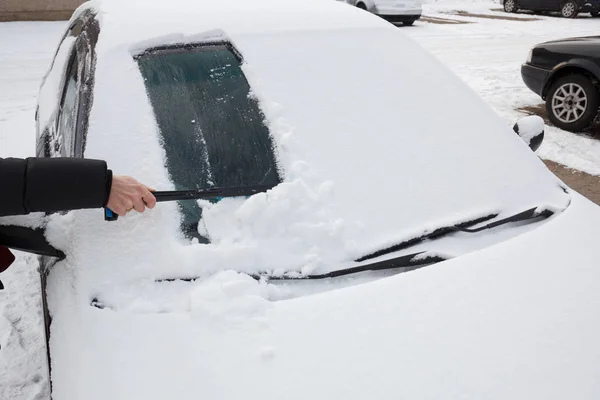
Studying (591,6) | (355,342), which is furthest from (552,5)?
(355,342)

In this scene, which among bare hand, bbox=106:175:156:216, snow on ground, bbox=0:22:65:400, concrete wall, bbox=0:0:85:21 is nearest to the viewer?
bare hand, bbox=106:175:156:216

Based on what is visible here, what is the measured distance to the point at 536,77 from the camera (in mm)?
6027

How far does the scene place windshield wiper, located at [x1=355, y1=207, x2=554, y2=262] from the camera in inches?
64.5

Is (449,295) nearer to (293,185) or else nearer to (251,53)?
(293,185)

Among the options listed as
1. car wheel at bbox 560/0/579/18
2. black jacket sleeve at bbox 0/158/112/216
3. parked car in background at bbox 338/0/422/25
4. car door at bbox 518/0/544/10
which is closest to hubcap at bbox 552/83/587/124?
black jacket sleeve at bbox 0/158/112/216

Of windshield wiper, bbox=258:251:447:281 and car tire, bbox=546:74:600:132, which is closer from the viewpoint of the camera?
windshield wiper, bbox=258:251:447:281

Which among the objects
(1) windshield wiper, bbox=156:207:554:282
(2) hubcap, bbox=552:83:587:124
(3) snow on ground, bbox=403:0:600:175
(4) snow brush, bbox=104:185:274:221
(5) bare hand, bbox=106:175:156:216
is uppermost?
(5) bare hand, bbox=106:175:156:216

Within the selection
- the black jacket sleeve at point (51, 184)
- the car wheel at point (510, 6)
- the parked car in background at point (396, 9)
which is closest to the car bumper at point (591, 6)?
the car wheel at point (510, 6)

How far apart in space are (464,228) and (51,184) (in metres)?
1.32

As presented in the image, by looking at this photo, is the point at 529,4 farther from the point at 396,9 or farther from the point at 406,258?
the point at 406,258

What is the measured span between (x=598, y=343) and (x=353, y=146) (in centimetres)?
98

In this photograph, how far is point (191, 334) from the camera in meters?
1.30

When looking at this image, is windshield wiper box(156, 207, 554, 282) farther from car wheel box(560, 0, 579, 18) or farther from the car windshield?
car wheel box(560, 0, 579, 18)

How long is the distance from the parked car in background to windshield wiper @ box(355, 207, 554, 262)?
38.6ft
